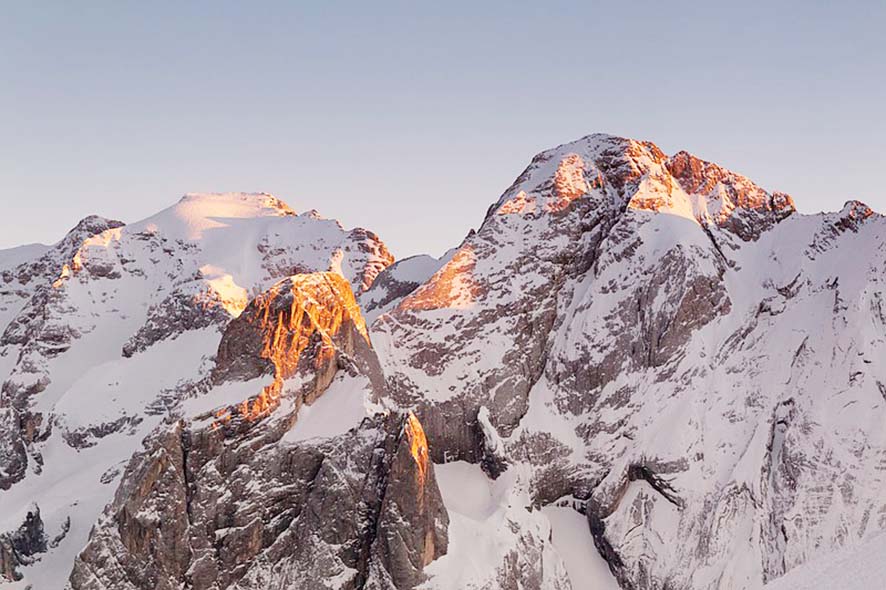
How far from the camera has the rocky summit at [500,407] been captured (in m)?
66.0

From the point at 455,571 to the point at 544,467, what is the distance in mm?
19968

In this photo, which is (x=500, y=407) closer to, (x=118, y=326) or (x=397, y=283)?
(x=397, y=283)

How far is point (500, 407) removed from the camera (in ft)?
278

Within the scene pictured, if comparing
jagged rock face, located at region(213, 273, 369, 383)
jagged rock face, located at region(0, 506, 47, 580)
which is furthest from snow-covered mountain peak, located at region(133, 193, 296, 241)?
jagged rock face, located at region(213, 273, 369, 383)

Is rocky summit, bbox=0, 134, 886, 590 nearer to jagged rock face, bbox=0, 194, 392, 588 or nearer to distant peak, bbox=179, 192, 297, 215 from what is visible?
jagged rock face, bbox=0, 194, 392, 588

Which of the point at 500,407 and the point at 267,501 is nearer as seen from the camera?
the point at 267,501

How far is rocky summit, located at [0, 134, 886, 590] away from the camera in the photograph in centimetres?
6600

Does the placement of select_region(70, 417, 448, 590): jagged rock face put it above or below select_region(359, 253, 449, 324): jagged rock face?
below

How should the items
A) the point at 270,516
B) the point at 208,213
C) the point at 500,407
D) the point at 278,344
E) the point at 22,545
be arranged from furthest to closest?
the point at 208,213 → the point at 500,407 → the point at 22,545 → the point at 278,344 → the point at 270,516

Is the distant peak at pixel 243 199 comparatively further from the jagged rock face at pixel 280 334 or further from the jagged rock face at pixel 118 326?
the jagged rock face at pixel 280 334

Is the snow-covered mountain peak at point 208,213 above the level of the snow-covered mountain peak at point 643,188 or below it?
above

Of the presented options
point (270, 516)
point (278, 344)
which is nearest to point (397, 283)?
point (278, 344)

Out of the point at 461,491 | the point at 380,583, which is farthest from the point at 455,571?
the point at 461,491

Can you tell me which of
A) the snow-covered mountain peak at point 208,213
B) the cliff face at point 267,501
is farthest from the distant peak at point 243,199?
the cliff face at point 267,501
